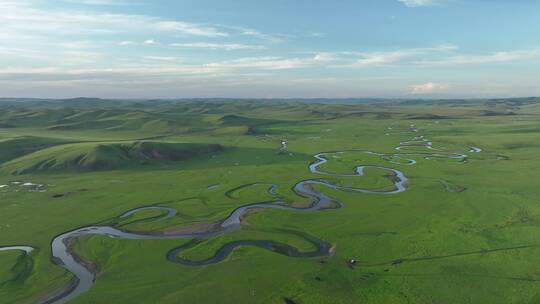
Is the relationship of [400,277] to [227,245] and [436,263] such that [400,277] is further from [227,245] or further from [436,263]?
[227,245]

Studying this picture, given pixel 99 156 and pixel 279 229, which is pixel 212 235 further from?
pixel 99 156

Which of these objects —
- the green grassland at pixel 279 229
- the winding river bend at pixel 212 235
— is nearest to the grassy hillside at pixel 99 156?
the green grassland at pixel 279 229

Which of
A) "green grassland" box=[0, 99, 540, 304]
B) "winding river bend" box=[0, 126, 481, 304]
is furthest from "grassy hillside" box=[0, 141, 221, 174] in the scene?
"winding river bend" box=[0, 126, 481, 304]

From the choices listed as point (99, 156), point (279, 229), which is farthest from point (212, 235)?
point (99, 156)

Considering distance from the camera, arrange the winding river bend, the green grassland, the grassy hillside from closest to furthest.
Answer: the green grassland, the winding river bend, the grassy hillside

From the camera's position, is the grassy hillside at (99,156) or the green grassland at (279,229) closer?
the green grassland at (279,229)

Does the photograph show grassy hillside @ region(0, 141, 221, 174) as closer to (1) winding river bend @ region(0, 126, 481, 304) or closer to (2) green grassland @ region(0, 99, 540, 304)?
(2) green grassland @ region(0, 99, 540, 304)

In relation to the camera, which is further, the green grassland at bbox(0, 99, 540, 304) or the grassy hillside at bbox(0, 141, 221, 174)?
the grassy hillside at bbox(0, 141, 221, 174)

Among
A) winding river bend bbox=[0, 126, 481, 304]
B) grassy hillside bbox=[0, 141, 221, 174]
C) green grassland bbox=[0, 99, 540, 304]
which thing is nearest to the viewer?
green grassland bbox=[0, 99, 540, 304]

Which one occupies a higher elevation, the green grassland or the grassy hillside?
the grassy hillside

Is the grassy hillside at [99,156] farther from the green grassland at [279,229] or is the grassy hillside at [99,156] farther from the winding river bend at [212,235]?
the winding river bend at [212,235]

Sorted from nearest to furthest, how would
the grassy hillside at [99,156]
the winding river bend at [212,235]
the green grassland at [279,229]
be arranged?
1. the green grassland at [279,229]
2. the winding river bend at [212,235]
3. the grassy hillside at [99,156]

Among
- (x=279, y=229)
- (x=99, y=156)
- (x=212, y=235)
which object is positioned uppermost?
(x=99, y=156)
